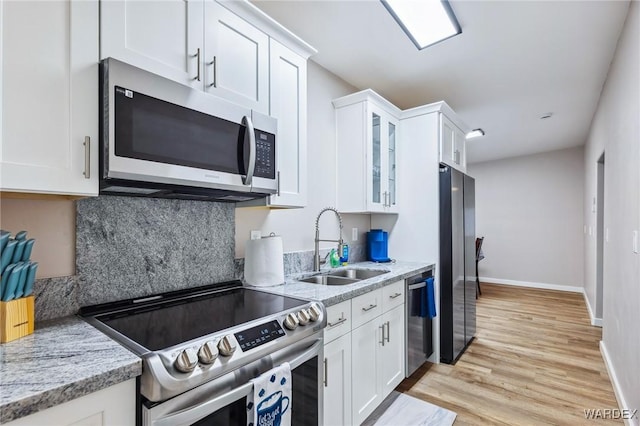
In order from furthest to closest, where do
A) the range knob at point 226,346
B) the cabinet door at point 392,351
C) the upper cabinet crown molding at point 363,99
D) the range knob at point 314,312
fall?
the upper cabinet crown molding at point 363,99
the cabinet door at point 392,351
the range knob at point 314,312
the range knob at point 226,346

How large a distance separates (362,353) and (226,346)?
1079 millimetres

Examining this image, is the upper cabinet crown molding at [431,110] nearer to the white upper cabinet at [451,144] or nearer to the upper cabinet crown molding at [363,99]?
the white upper cabinet at [451,144]

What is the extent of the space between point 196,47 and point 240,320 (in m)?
1.18

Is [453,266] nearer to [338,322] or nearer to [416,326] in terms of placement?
[416,326]

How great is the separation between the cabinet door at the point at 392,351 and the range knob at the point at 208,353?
53.2 inches

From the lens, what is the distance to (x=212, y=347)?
98 centimetres

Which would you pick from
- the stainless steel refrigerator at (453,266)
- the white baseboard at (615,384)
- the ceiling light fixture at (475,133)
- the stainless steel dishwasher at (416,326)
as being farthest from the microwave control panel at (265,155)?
the ceiling light fixture at (475,133)

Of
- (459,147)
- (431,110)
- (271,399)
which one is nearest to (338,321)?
(271,399)

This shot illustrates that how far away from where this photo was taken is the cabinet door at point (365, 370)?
1784mm

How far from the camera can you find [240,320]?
123cm

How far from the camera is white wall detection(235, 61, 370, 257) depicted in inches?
89.7

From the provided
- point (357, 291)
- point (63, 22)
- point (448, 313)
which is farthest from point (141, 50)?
point (448, 313)

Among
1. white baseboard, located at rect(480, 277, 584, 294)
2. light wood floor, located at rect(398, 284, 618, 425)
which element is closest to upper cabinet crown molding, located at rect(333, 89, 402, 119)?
light wood floor, located at rect(398, 284, 618, 425)

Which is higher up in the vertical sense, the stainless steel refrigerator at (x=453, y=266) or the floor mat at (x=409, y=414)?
the stainless steel refrigerator at (x=453, y=266)
